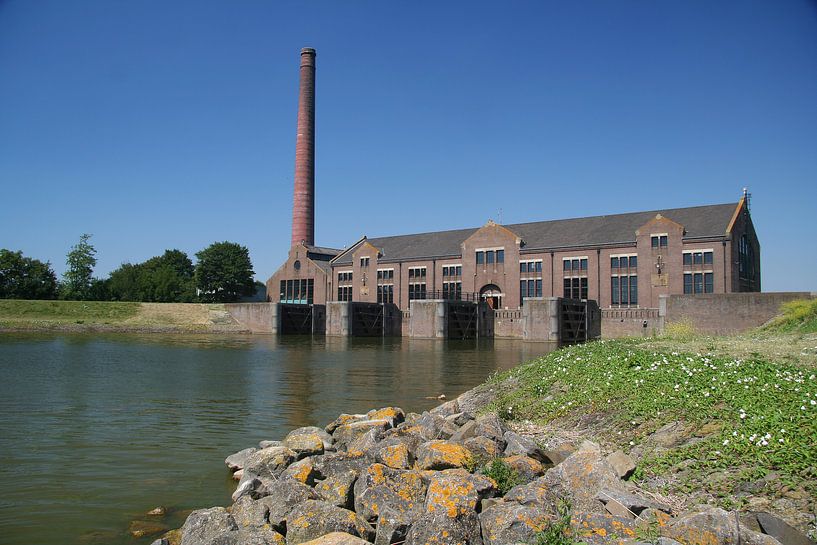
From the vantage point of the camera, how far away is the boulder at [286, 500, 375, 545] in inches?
265

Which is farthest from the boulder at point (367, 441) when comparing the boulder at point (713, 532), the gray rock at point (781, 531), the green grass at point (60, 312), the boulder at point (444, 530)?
the green grass at point (60, 312)

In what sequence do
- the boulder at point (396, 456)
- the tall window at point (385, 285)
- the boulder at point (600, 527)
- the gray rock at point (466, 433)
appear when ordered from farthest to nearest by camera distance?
the tall window at point (385, 285) < the gray rock at point (466, 433) < the boulder at point (396, 456) < the boulder at point (600, 527)

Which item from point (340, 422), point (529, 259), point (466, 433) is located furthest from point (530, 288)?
point (466, 433)

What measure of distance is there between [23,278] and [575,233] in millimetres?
73830

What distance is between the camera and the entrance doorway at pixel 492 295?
64500mm

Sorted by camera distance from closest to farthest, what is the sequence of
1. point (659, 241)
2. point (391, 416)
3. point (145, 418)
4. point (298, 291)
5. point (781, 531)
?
point (781, 531), point (391, 416), point (145, 418), point (659, 241), point (298, 291)

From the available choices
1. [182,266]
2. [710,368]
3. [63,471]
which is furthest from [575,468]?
[182,266]

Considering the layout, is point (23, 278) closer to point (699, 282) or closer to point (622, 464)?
point (699, 282)

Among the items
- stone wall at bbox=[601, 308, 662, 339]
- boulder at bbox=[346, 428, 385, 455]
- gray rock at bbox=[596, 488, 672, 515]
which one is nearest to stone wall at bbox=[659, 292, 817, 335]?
stone wall at bbox=[601, 308, 662, 339]

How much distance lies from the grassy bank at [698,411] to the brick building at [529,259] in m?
42.6

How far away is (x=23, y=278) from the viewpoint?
81.9 meters

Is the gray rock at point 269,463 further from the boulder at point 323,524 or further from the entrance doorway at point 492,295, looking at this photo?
the entrance doorway at point 492,295

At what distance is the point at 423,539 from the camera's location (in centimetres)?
603

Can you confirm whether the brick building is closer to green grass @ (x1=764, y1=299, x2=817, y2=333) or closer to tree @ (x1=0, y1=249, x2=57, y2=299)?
green grass @ (x1=764, y1=299, x2=817, y2=333)
